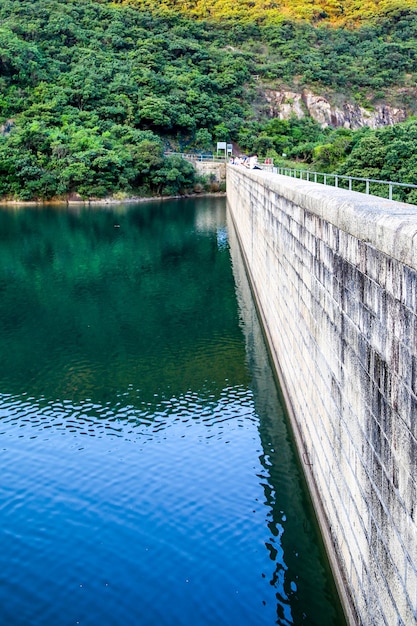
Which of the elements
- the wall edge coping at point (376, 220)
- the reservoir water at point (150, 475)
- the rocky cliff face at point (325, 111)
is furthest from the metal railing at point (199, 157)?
the wall edge coping at point (376, 220)

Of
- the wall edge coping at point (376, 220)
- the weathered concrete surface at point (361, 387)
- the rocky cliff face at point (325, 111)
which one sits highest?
the rocky cliff face at point (325, 111)

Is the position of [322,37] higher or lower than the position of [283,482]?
higher

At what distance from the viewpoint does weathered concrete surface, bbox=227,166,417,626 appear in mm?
6000

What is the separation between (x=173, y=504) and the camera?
1262cm

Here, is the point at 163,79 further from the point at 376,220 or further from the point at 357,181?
the point at 376,220

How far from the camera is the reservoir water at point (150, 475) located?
10195mm

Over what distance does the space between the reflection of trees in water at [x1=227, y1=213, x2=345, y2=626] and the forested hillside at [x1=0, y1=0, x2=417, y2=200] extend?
45322mm

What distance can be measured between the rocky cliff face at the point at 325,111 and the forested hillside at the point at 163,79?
138 cm

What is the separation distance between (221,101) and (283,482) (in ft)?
293

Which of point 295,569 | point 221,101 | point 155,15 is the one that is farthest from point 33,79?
point 295,569

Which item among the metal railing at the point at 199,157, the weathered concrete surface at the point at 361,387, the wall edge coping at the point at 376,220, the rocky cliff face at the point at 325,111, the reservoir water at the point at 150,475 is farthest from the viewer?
the rocky cliff face at the point at 325,111

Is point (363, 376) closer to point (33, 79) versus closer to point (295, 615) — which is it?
point (295, 615)

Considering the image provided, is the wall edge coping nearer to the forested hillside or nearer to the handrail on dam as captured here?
the handrail on dam

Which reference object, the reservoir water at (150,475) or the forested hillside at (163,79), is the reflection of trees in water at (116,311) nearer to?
the reservoir water at (150,475)
